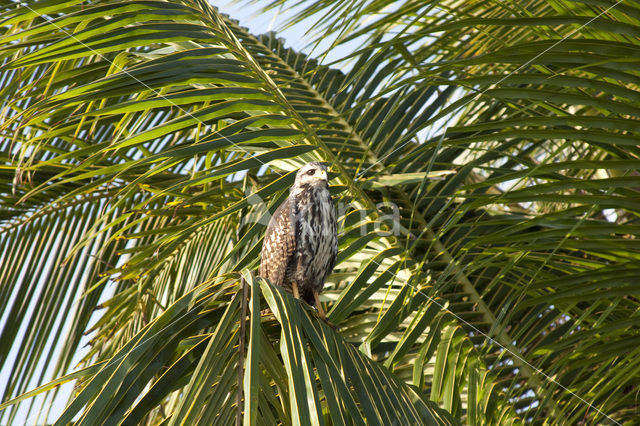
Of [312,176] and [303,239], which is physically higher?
[312,176]

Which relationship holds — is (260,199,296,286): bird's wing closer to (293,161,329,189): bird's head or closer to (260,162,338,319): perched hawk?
(260,162,338,319): perched hawk

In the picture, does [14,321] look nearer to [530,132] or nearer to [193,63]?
[193,63]

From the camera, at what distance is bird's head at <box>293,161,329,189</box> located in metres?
3.23

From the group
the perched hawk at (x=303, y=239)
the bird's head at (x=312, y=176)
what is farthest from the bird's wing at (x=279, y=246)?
the bird's head at (x=312, y=176)

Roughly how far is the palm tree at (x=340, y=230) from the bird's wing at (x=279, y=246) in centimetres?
16

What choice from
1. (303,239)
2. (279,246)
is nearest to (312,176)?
(303,239)

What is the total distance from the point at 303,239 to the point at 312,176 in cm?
35

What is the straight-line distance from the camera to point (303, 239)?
346 centimetres

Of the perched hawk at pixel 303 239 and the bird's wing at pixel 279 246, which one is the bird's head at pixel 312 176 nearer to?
the perched hawk at pixel 303 239

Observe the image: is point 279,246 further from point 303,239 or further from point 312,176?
point 312,176

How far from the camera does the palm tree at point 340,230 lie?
74.9 inches

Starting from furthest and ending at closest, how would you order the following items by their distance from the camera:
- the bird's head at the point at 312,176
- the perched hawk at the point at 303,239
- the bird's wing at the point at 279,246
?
the bird's wing at the point at 279,246 < the perched hawk at the point at 303,239 < the bird's head at the point at 312,176

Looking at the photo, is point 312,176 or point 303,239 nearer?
point 312,176

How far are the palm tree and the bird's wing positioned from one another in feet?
0.51
